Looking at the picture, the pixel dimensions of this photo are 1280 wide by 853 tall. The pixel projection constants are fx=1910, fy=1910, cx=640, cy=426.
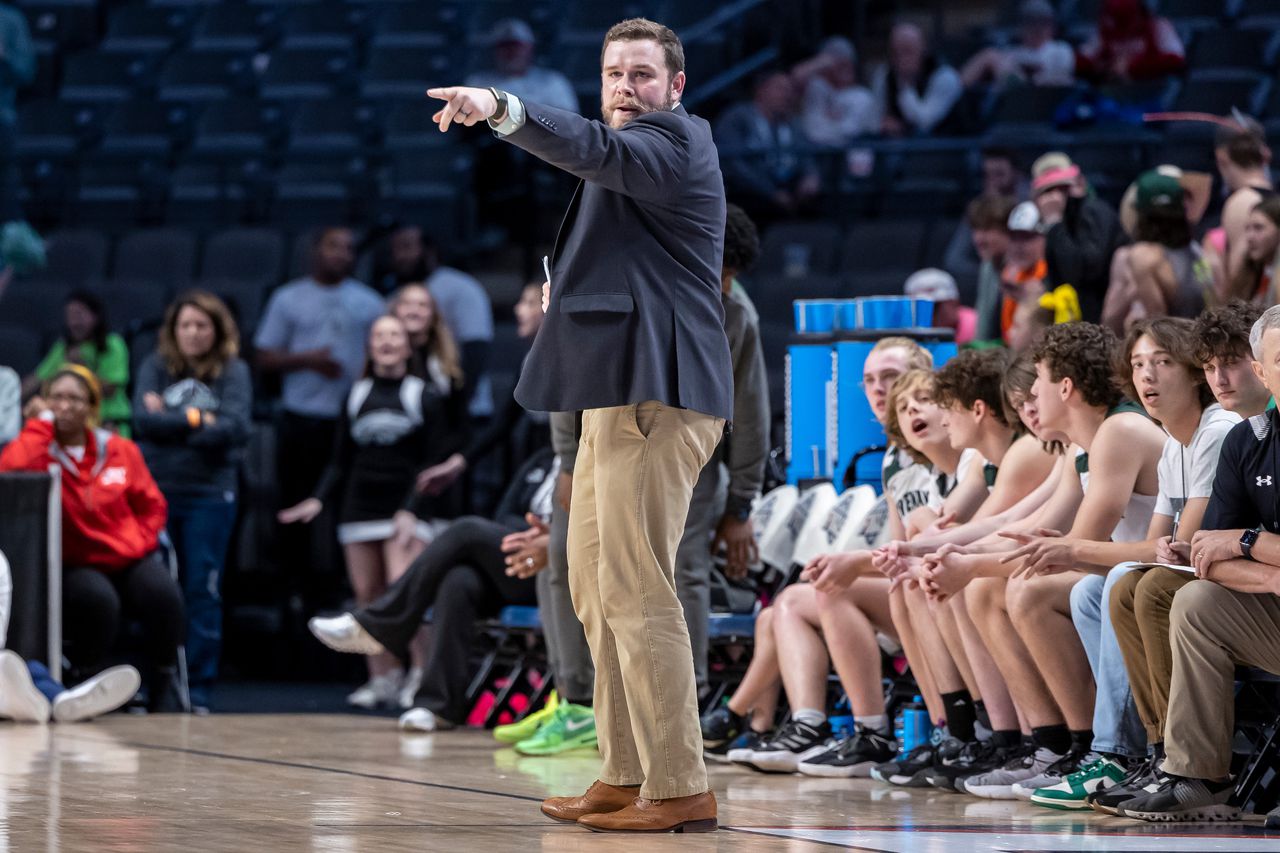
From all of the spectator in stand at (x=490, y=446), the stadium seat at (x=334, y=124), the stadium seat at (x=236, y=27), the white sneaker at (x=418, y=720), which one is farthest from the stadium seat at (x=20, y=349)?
the stadium seat at (x=236, y=27)

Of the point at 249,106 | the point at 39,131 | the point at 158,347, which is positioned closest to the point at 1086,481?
the point at 158,347

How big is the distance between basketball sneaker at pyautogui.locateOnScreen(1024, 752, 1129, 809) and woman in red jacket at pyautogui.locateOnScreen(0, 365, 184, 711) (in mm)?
3882

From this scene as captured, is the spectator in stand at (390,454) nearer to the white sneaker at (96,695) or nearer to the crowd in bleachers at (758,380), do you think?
the crowd in bleachers at (758,380)

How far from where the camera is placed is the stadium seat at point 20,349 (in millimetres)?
9031

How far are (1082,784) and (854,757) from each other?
930 millimetres

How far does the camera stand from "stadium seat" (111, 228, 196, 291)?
32.7 feet

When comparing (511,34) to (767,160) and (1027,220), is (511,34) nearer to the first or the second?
(767,160)

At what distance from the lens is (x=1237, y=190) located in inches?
254

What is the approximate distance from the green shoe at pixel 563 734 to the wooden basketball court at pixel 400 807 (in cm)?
5

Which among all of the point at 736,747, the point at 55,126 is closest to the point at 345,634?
the point at 736,747

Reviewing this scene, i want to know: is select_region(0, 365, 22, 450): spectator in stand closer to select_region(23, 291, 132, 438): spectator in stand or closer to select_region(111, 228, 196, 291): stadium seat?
select_region(23, 291, 132, 438): spectator in stand

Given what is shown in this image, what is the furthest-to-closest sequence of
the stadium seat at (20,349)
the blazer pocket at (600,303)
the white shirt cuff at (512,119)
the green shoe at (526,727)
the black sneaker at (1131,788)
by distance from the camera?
the stadium seat at (20,349) → the green shoe at (526,727) → the black sneaker at (1131,788) → the blazer pocket at (600,303) → the white shirt cuff at (512,119)

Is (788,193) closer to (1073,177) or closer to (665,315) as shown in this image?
(1073,177)

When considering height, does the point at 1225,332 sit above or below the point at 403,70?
below
